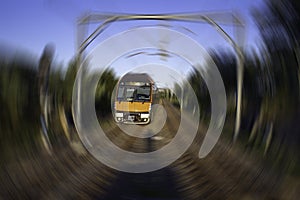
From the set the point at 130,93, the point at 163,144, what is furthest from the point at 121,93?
the point at 163,144

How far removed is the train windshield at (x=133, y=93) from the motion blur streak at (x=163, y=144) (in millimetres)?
7542

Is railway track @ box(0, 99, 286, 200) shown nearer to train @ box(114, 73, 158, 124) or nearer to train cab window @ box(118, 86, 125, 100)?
train @ box(114, 73, 158, 124)

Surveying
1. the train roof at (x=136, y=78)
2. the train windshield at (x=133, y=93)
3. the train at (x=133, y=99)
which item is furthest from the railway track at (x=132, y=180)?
the train roof at (x=136, y=78)

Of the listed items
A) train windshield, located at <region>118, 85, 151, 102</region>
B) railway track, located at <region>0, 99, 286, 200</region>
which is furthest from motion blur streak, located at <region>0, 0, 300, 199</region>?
train windshield, located at <region>118, 85, 151, 102</region>

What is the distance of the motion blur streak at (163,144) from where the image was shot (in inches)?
232

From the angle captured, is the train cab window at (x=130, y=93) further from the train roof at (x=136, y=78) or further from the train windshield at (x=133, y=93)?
the train roof at (x=136, y=78)

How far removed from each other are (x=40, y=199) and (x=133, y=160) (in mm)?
4396

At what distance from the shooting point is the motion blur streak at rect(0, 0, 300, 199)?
5895 mm

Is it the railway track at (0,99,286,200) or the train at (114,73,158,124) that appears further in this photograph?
the train at (114,73,158,124)

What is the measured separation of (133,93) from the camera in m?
20.5

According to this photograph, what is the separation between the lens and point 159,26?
11328mm

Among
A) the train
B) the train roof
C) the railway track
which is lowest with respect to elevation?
the railway track

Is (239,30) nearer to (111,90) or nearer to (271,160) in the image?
(271,160)

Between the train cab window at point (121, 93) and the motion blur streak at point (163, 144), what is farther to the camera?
the train cab window at point (121, 93)
